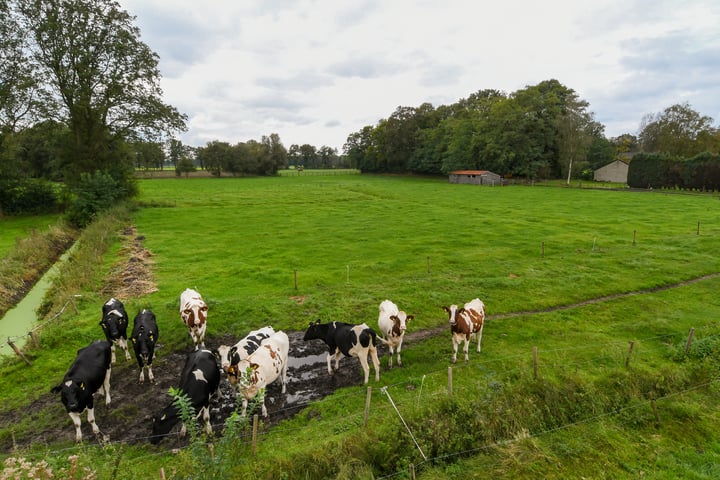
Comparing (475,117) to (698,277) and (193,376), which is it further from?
(193,376)

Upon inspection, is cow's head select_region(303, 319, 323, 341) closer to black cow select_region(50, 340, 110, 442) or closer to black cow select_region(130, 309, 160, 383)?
black cow select_region(130, 309, 160, 383)

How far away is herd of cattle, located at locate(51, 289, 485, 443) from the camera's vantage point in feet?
24.3

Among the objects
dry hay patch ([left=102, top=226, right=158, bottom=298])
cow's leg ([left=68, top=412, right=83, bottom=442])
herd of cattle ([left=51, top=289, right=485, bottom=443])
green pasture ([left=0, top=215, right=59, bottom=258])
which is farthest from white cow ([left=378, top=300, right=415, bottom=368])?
green pasture ([left=0, top=215, right=59, bottom=258])

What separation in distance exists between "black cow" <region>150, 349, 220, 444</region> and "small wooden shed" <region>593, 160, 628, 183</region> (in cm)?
8961

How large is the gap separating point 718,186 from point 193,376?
7283cm

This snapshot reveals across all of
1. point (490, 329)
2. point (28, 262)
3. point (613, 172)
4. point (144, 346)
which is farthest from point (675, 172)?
point (28, 262)

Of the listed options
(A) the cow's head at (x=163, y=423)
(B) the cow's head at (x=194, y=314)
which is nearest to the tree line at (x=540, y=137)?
(B) the cow's head at (x=194, y=314)

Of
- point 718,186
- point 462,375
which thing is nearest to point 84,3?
point 462,375

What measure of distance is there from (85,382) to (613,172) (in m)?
93.1

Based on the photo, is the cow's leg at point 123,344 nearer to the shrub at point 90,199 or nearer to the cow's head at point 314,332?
the cow's head at point 314,332

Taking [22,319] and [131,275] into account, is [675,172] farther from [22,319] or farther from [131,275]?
[22,319]

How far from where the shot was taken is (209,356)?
823cm

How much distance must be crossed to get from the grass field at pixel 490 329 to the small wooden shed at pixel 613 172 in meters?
51.2

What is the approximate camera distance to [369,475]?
18.2ft
